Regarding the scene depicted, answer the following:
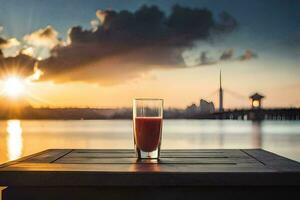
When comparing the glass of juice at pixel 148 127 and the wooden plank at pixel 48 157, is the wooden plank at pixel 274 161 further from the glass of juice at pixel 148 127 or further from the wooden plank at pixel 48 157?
the wooden plank at pixel 48 157

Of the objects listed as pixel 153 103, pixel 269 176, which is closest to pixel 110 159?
pixel 153 103

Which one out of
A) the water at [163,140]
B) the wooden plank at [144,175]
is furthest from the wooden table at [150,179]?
the water at [163,140]

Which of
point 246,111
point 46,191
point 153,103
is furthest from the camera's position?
point 246,111

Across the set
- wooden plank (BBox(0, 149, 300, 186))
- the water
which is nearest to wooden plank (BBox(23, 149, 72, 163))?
wooden plank (BBox(0, 149, 300, 186))

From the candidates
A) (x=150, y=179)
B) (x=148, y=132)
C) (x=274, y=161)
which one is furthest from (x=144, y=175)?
(x=274, y=161)

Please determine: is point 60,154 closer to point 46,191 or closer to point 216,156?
point 46,191

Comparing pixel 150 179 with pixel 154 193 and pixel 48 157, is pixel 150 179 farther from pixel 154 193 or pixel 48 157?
pixel 48 157

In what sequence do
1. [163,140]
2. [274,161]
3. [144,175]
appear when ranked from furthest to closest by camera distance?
[163,140]
[274,161]
[144,175]
